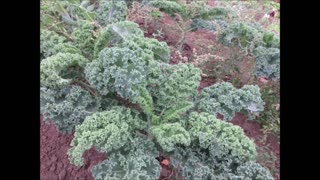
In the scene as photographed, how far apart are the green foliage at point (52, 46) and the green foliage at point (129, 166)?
43.5 inches

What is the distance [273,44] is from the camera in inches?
147

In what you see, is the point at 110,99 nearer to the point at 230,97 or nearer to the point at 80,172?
the point at 80,172

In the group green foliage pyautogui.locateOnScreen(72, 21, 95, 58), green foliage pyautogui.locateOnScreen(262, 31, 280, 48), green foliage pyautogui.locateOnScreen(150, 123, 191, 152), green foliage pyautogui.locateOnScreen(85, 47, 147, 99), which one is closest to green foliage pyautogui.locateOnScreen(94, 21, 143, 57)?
green foliage pyautogui.locateOnScreen(72, 21, 95, 58)

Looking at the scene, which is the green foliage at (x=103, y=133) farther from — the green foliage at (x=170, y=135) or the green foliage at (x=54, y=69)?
the green foliage at (x=54, y=69)

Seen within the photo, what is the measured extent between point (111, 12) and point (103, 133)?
167cm

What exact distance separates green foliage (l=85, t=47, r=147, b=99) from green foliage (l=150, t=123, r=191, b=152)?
1.10 feet

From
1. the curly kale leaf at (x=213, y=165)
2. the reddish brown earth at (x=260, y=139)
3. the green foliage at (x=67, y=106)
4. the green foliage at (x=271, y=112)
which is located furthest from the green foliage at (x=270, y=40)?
the green foliage at (x=67, y=106)

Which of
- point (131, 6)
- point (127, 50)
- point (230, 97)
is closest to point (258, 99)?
point (230, 97)

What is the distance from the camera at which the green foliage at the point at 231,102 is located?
113 inches

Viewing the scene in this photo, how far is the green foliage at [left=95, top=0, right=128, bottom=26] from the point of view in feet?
11.9

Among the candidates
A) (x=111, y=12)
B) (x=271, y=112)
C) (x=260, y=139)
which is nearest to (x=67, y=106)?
(x=111, y=12)

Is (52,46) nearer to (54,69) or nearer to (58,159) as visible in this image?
(54,69)

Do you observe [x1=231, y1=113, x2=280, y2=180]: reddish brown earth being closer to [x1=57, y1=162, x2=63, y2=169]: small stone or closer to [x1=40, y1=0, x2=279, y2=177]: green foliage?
[x1=40, y1=0, x2=279, y2=177]: green foliage

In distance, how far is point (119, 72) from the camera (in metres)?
2.59
